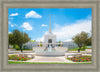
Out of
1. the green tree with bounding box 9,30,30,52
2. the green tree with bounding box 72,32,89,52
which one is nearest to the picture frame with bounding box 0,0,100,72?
the green tree with bounding box 9,30,30,52

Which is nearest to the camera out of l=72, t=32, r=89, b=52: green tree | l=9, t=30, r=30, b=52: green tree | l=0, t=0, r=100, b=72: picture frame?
l=0, t=0, r=100, b=72: picture frame

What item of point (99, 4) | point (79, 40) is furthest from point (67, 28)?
point (99, 4)

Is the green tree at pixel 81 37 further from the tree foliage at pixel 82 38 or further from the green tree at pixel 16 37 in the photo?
the green tree at pixel 16 37

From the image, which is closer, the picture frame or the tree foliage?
the picture frame

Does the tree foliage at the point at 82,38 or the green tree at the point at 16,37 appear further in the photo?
the tree foliage at the point at 82,38

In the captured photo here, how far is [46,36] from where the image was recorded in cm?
2467

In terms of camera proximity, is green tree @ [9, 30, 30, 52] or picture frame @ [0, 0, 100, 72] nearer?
picture frame @ [0, 0, 100, 72]

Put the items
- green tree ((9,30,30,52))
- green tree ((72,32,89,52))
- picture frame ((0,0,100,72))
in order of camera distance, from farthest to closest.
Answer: green tree ((72,32,89,52))
green tree ((9,30,30,52))
picture frame ((0,0,100,72))

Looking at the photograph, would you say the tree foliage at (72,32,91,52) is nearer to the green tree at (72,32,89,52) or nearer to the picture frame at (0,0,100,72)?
the green tree at (72,32,89,52)

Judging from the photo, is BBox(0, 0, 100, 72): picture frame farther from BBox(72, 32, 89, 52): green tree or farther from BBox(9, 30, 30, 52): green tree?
BBox(72, 32, 89, 52): green tree

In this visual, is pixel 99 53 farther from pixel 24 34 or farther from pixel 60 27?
pixel 60 27

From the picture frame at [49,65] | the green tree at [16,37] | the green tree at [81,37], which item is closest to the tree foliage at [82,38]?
the green tree at [81,37]

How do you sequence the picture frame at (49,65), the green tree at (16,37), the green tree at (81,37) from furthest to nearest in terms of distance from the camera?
the green tree at (81,37) < the green tree at (16,37) < the picture frame at (49,65)

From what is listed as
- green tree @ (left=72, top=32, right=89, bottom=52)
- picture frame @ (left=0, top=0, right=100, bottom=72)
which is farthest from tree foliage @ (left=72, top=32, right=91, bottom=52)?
picture frame @ (left=0, top=0, right=100, bottom=72)
